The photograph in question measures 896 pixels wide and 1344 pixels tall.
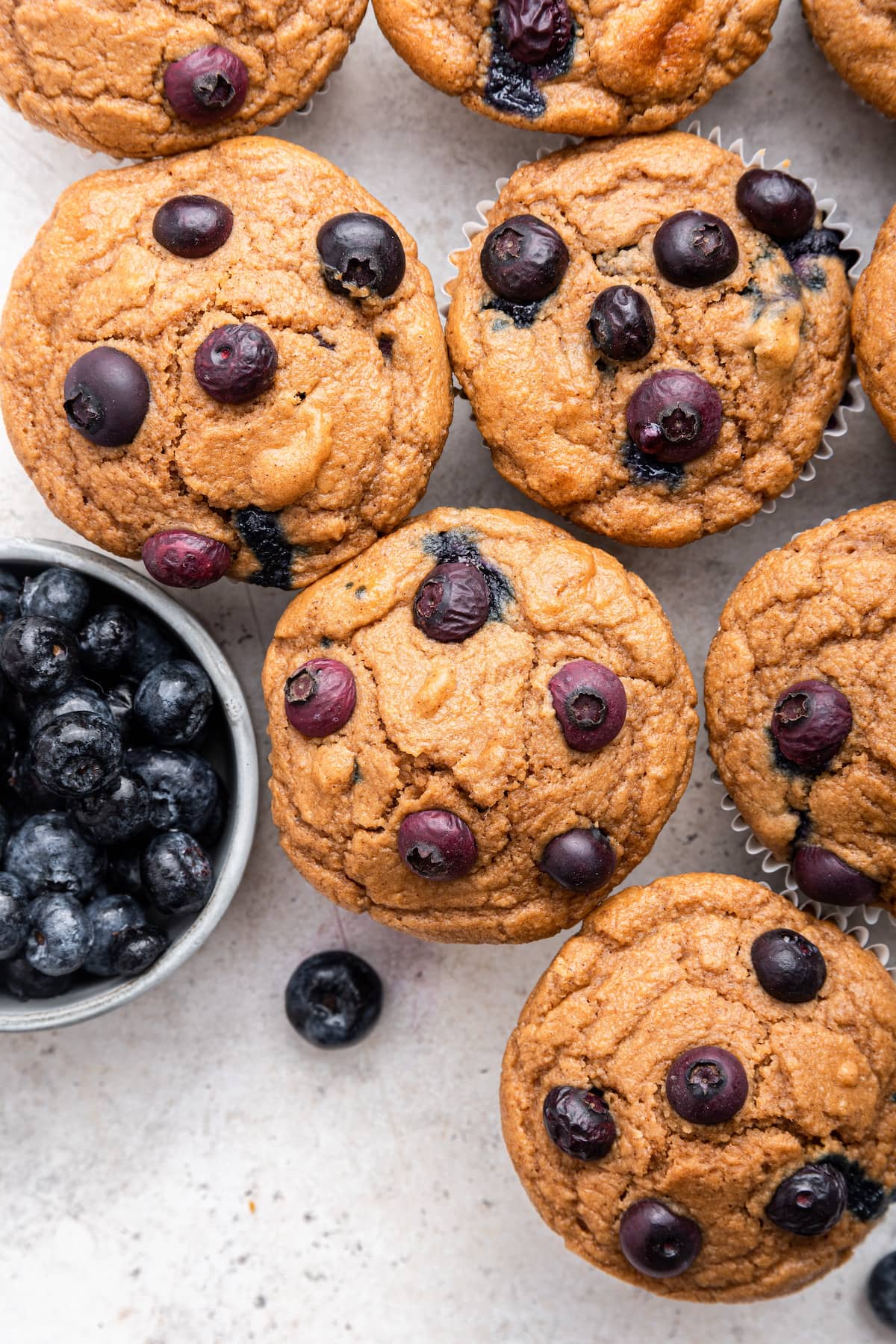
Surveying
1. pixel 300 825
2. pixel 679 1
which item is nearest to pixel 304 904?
pixel 300 825

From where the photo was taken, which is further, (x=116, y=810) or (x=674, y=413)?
(x=116, y=810)

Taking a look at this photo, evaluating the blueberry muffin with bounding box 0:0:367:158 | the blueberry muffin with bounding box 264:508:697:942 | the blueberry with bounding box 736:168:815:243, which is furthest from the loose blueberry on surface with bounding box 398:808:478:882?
the blueberry muffin with bounding box 0:0:367:158

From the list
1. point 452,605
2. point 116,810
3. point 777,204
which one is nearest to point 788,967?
point 452,605

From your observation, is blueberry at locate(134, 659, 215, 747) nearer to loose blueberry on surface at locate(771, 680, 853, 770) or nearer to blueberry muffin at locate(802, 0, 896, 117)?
loose blueberry on surface at locate(771, 680, 853, 770)

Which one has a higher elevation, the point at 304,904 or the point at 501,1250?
the point at 304,904

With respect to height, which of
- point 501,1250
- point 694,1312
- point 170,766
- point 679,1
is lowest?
point 501,1250

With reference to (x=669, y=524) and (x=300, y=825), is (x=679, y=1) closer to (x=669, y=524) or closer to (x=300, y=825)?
(x=669, y=524)

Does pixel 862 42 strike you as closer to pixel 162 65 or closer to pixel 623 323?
pixel 623 323
